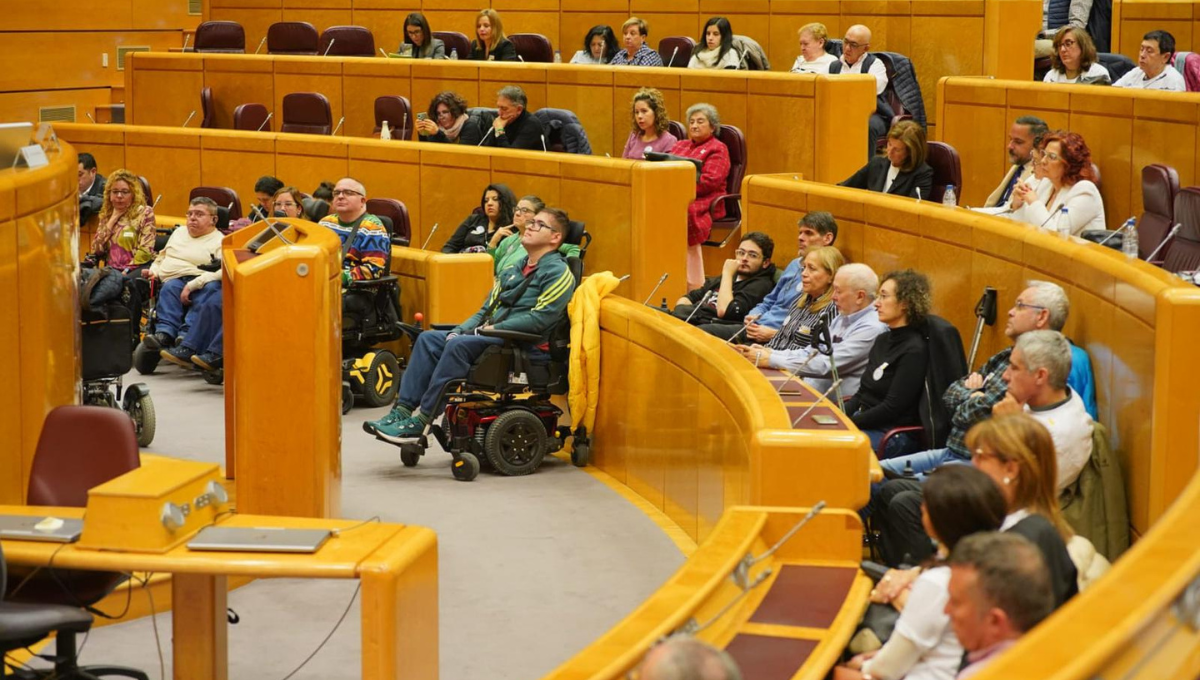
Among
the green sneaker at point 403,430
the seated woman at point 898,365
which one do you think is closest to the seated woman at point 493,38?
the green sneaker at point 403,430

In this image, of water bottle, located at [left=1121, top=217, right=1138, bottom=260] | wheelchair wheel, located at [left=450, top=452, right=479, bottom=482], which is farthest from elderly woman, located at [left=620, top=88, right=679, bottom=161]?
water bottle, located at [left=1121, top=217, right=1138, bottom=260]

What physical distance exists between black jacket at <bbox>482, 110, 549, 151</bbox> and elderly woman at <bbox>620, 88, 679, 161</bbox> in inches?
28.6

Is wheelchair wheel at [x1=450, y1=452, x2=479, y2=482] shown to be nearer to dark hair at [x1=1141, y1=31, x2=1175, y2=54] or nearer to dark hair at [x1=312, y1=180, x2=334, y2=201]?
dark hair at [x1=312, y1=180, x2=334, y2=201]

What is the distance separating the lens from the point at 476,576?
18.0ft

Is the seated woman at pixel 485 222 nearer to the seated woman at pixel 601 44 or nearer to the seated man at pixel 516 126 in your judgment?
the seated man at pixel 516 126

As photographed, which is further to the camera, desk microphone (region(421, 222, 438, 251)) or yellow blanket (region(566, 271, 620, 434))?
desk microphone (region(421, 222, 438, 251))

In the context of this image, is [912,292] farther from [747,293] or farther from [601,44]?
[601,44]

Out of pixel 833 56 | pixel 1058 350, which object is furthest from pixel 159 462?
pixel 833 56

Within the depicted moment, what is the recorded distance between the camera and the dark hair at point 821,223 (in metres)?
6.62

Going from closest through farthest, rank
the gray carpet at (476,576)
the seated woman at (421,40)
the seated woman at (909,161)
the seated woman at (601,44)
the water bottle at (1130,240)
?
the gray carpet at (476,576) < the water bottle at (1130,240) < the seated woman at (909,161) < the seated woman at (601,44) < the seated woman at (421,40)

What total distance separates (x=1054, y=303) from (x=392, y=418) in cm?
310

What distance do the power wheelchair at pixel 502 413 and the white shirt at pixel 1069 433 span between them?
9.30ft

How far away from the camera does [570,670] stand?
2.77 metres

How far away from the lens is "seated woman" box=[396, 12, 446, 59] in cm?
1141
